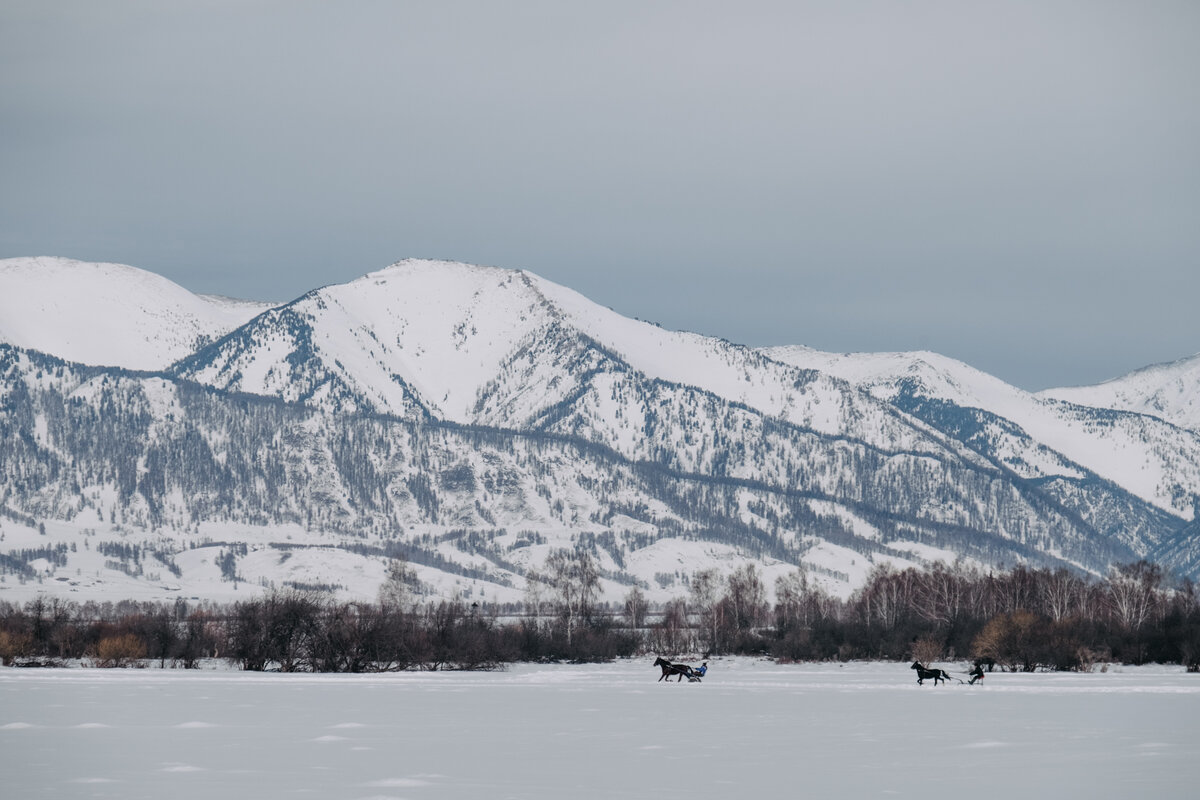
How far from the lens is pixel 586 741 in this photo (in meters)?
46.1

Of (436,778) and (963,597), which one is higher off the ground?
(963,597)

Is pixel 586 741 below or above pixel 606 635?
below

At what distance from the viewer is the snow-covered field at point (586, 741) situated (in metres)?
35.1

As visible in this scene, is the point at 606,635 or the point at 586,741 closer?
the point at 586,741

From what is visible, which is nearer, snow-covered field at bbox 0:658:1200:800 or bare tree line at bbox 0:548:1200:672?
snow-covered field at bbox 0:658:1200:800

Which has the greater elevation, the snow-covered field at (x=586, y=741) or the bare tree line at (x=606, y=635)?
the bare tree line at (x=606, y=635)

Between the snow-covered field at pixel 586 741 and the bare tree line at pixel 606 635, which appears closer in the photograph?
the snow-covered field at pixel 586 741

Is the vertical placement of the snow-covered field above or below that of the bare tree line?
below

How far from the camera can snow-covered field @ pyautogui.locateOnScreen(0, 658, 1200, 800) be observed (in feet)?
115

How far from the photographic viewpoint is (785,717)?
55844 millimetres

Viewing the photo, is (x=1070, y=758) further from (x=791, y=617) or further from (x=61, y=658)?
(x=791, y=617)

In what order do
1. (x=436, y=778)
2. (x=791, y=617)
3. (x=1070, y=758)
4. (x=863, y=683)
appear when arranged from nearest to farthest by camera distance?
(x=436, y=778)
(x=1070, y=758)
(x=863, y=683)
(x=791, y=617)

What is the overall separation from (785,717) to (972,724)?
6.99 meters

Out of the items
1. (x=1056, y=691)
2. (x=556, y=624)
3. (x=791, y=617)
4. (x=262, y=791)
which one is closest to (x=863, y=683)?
(x=1056, y=691)
